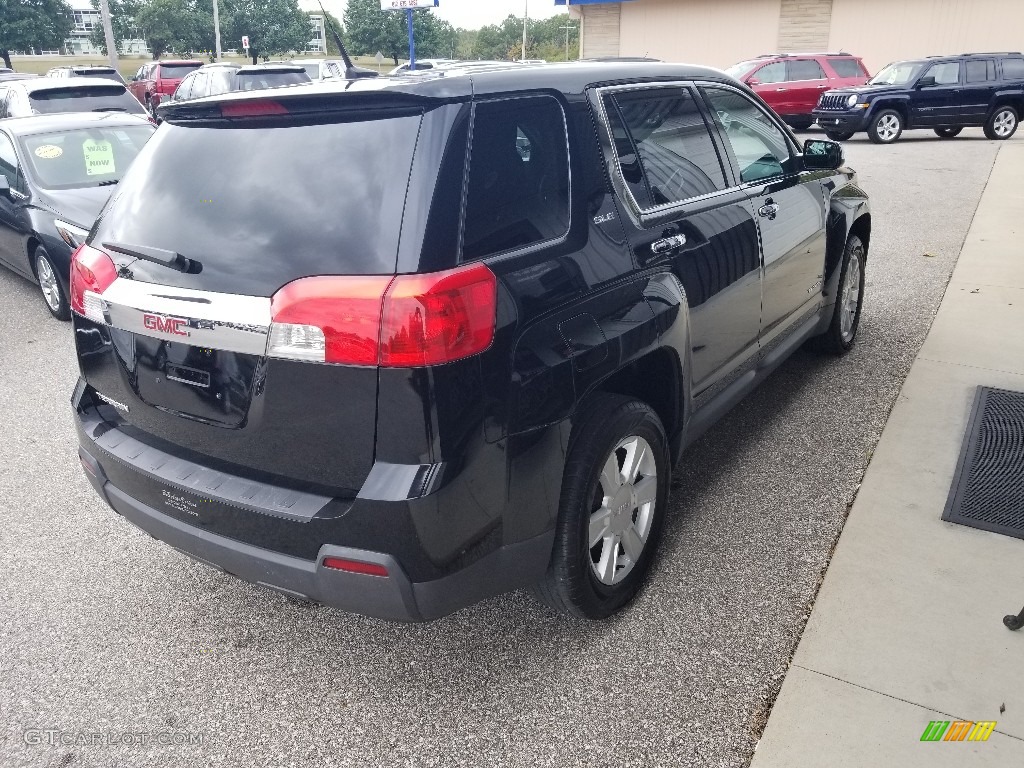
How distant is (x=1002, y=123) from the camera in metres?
17.9

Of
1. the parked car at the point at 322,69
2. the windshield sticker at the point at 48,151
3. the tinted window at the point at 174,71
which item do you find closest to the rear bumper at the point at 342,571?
the windshield sticker at the point at 48,151

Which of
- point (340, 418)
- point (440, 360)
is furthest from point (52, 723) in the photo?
point (440, 360)

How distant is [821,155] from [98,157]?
626 cm

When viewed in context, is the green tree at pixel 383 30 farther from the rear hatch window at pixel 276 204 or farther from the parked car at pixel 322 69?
the rear hatch window at pixel 276 204

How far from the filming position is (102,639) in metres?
3.04

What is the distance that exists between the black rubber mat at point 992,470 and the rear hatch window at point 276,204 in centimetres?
283

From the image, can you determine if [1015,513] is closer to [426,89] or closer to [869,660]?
[869,660]

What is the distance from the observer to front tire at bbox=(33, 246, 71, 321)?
696cm

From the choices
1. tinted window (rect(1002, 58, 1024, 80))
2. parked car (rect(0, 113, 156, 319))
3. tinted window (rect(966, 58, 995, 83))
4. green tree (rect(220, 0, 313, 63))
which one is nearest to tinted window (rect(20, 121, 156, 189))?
parked car (rect(0, 113, 156, 319))

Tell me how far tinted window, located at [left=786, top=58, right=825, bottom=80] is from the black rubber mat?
1734 cm

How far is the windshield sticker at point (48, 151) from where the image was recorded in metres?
7.51

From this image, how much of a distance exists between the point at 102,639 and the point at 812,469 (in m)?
3.18

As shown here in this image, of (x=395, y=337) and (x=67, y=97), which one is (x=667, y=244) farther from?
(x=67, y=97)

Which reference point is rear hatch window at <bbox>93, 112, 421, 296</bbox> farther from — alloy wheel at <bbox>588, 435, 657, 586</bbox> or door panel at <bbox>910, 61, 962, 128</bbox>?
door panel at <bbox>910, 61, 962, 128</bbox>
